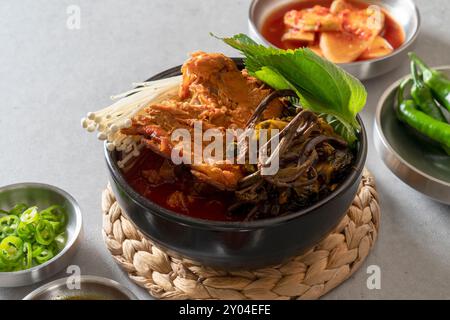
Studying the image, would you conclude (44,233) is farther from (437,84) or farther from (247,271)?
(437,84)

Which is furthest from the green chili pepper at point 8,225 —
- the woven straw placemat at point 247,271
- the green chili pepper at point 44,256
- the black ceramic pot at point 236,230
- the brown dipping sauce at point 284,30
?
the brown dipping sauce at point 284,30

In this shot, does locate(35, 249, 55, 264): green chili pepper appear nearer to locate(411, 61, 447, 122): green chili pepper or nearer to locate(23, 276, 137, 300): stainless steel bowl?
locate(23, 276, 137, 300): stainless steel bowl

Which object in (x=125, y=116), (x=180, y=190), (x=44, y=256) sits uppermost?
(x=125, y=116)

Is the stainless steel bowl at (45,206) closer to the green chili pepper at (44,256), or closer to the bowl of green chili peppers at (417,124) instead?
the green chili pepper at (44,256)

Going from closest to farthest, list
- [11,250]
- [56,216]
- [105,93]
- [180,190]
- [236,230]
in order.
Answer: [236,230] → [180,190] → [11,250] → [56,216] → [105,93]

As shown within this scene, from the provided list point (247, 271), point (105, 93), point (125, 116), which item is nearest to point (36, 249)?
point (125, 116)
